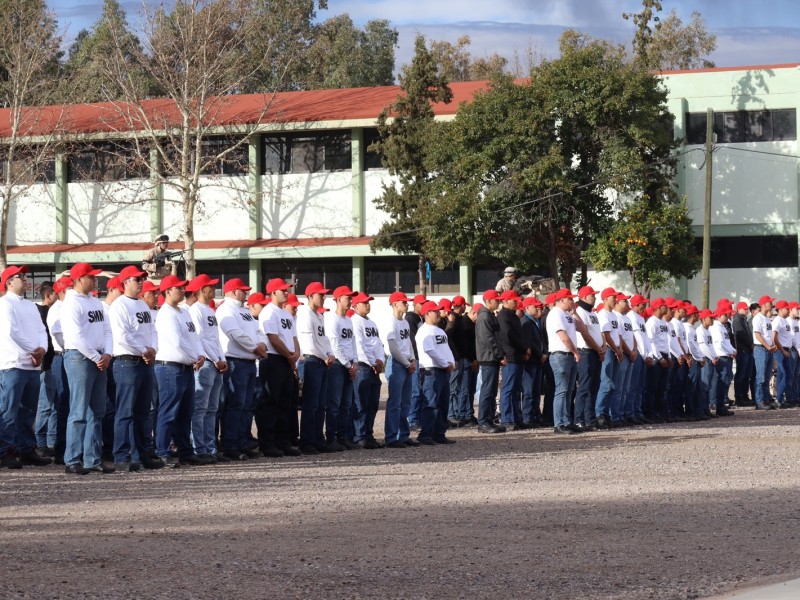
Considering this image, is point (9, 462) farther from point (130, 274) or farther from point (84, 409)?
point (130, 274)

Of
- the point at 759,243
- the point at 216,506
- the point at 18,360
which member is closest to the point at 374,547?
the point at 216,506

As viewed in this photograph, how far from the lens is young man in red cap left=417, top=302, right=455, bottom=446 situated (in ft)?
58.7

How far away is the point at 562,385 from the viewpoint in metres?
20.0

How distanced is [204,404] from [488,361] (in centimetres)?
604

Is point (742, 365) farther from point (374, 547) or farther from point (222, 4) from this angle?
point (222, 4)

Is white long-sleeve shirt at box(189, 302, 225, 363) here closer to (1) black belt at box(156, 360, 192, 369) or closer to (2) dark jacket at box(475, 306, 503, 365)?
(1) black belt at box(156, 360, 192, 369)

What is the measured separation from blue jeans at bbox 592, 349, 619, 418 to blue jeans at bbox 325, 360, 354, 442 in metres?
5.33

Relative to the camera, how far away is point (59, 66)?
64062 mm

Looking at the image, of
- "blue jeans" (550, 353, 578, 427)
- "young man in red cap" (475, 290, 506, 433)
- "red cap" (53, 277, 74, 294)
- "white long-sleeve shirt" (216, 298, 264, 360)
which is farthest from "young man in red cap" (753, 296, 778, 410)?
"red cap" (53, 277, 74, 294)

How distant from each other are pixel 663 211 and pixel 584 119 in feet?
11.8

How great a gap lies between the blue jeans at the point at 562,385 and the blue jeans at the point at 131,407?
7447mm

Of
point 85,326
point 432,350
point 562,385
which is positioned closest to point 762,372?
point 562,385

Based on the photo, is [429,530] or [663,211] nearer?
[429,530]

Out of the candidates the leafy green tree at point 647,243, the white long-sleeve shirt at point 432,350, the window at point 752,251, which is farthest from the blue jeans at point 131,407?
the window at point 752,251
